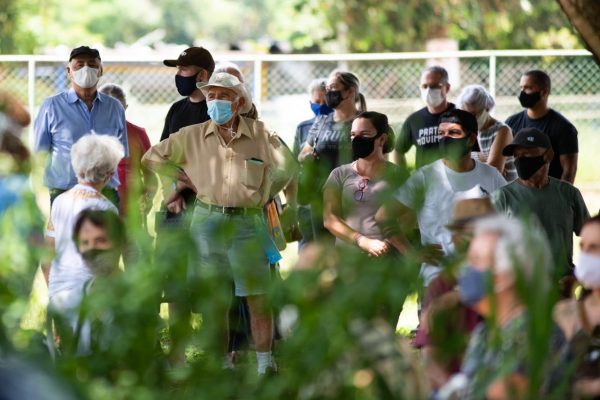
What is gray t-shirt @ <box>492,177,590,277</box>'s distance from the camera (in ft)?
25.7

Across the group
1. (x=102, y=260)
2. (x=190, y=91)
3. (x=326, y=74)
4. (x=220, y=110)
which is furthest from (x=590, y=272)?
(x=326, y=74)

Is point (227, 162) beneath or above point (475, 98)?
beneath

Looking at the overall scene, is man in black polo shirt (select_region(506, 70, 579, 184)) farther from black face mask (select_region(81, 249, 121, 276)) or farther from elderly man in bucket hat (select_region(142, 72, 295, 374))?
black face mask (select_region(81, 249, 121, 276))

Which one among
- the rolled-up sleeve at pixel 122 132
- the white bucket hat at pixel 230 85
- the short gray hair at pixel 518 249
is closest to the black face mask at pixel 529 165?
the white bucket hat at pixel 230 85

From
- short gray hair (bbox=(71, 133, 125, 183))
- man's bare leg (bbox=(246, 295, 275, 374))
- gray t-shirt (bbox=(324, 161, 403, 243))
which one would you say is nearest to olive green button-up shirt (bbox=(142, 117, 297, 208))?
gray t-shirt (bbox=(324, 161, 403, 243))

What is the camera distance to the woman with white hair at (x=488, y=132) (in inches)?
404

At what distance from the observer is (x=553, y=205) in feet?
26.2

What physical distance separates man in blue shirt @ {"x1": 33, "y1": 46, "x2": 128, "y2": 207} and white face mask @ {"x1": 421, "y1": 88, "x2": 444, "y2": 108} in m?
2.64

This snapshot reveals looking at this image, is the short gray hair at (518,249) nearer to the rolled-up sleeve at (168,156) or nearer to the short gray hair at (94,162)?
the short gray hair at (94,162)

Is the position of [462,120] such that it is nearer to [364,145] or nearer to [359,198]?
[364,145]

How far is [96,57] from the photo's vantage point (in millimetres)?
9859

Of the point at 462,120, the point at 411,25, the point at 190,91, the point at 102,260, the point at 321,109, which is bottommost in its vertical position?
the point at 102,260

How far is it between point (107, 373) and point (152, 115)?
16.7 metres

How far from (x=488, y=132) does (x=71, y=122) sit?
324cm
